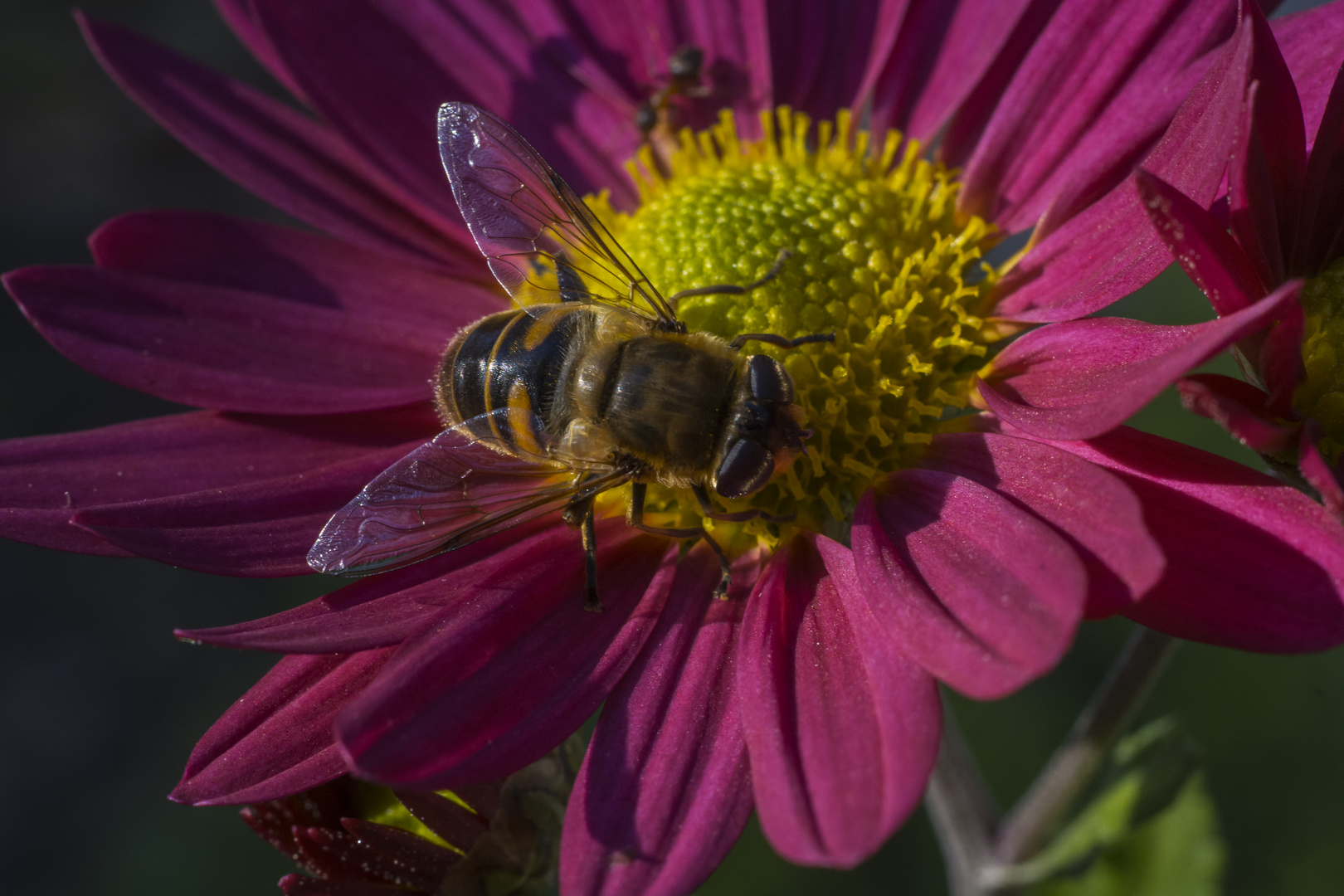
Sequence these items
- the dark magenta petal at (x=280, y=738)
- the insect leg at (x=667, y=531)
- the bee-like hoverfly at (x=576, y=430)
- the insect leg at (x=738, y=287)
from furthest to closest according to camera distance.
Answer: the insect leg at (x=738, y=287), the insect leg at (x=667, y=531), the bee-like hoverfly at (x=576, y=430), the dark magenta petal at (x=280, y=738)

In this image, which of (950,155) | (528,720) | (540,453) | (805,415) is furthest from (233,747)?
(950,155)

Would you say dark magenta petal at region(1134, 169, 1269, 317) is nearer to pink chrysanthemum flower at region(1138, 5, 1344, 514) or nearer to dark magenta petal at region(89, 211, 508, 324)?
pink chrysanthemum flower at region(1138, 5, 1344, 514)

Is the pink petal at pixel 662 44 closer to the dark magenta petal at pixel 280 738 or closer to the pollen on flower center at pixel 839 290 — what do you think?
the pollen on flower center at pixel 839 290

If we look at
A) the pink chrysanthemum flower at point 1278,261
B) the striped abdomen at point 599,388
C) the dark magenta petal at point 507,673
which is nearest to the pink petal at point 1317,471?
the pink chrysanthemum flower at point 1278,261

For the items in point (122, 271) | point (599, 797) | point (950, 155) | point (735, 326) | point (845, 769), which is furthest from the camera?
point (950, 155)

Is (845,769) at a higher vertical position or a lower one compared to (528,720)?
lower

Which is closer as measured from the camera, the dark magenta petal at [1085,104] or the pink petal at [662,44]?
the dark magenta petal at [1085,104]

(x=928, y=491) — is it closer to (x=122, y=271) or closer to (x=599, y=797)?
(x=599, y=797)

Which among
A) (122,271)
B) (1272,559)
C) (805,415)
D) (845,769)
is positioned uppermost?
(122,271)
